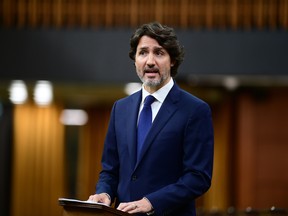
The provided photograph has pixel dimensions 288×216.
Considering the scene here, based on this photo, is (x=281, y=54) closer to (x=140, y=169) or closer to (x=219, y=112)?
(x=219, y=112)

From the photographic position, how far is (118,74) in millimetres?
9141

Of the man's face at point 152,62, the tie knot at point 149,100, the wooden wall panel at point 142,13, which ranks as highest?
the wooden wall panel at point 142,13

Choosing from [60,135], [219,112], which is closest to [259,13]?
[219,112]

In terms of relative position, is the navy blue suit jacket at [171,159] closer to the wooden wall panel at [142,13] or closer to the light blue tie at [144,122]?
the light blue tie at [144,122]

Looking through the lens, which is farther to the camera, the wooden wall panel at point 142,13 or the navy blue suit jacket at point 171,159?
the wooden wall panel at point 142,13

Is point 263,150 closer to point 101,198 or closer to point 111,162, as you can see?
point 111,162

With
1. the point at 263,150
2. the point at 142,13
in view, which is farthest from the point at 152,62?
the point at 263,150

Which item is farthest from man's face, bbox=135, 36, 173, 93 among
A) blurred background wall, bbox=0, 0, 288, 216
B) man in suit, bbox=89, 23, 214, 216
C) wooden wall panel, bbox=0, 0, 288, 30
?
wooden wall panel, bbox=0, 0, 288, 30

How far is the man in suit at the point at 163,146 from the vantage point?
2551mm

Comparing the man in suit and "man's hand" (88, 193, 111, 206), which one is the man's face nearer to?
the man in suit

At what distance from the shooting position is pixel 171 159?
102 inches

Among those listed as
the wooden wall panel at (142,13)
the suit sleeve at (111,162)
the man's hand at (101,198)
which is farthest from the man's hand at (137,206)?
the wooden wall panel at (142,13)

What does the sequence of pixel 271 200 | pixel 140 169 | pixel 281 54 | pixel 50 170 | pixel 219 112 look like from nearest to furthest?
pixel 140 169 < pixel 281 54 < pixel 271 200 < pixel 219 112 < pixel 50 170

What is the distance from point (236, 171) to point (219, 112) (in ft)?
5.07
